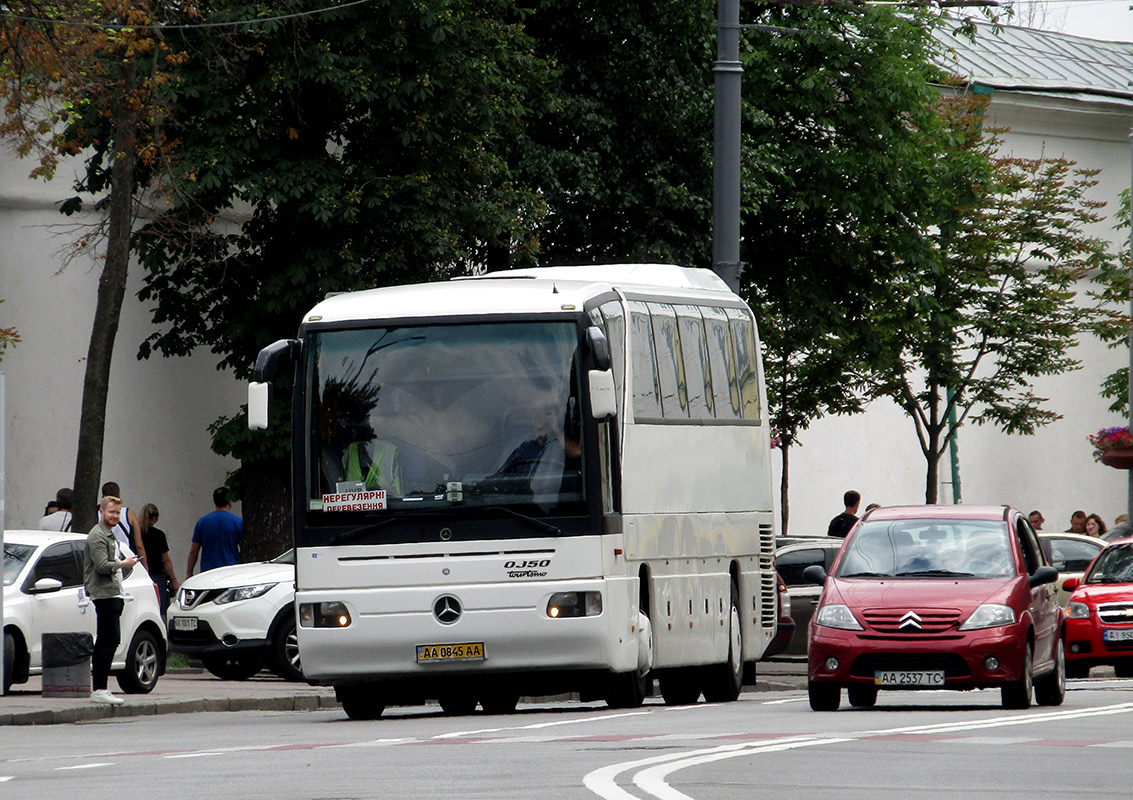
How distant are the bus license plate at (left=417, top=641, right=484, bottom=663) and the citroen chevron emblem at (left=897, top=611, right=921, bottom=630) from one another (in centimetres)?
321

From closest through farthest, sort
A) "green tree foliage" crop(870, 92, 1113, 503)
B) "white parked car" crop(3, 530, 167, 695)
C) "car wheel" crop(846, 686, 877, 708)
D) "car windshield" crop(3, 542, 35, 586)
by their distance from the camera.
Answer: "car wheel" crop(846, 686, 877, 708) < "white parked car" crop(3, 530, 167, 695) < "car windshield" crop(3, 542, 35, 586) < "green tree foliage" crop(870, 92, 1113, 503)

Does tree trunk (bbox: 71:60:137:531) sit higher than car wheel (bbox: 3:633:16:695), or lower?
higher

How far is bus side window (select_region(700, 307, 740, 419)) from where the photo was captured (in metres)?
20.2

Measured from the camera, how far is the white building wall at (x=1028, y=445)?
156ft

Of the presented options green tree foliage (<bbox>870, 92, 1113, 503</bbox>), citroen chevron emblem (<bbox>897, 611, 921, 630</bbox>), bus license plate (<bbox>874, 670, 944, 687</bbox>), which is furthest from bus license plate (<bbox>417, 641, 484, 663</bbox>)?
green tree foliage (<bbox>870, 92, 1113, 503</bbox>)

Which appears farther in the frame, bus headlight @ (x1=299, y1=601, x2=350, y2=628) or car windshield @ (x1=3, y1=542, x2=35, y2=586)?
car windshield @ (x1=3, y1=542, x2=35, y2=586)

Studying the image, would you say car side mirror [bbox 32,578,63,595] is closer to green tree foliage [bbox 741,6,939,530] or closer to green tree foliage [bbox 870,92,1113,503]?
green tree foliage [bbox 741,6,939,530]

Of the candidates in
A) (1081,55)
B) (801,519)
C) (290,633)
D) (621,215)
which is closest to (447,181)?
(621,215)

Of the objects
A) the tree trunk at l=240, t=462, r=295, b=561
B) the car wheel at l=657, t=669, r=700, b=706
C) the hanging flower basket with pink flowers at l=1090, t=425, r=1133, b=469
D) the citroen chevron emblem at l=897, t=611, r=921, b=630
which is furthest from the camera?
the hanging flower basket with pink flowers at l=1090, t=425, r=1133, b=469

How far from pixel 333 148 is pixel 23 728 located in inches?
473

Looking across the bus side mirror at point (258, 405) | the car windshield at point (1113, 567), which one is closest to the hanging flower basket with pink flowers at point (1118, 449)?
the car windshield at point (1113, 567)

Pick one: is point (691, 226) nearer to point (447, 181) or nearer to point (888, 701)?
point (447, 181)

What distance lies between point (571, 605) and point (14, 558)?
7.35 metres

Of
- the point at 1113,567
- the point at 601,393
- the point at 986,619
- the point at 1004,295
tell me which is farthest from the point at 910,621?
the point at 1004,295
